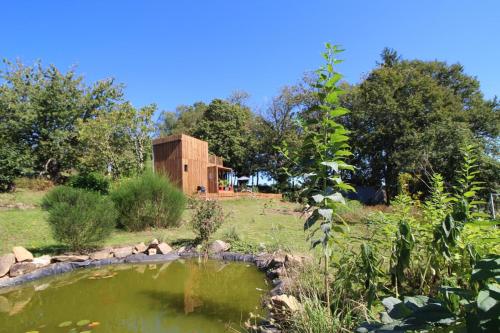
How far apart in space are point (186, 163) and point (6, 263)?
39.8ft

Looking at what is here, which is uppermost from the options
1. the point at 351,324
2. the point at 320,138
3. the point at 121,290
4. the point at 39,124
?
the point at 39,124

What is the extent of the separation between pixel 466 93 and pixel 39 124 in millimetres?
27006

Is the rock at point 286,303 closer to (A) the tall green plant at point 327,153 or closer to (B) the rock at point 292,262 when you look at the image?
(A) the tall green plant at point 327,153

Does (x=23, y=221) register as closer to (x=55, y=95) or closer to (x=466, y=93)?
(x=55, y=95)

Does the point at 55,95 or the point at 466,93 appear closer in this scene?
the point at 55,95

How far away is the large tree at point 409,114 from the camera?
19.8 metres

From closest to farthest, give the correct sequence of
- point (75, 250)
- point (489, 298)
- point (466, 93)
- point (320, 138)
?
point (489, 298), point (320, 138), point (75, 250), point (466, 93)

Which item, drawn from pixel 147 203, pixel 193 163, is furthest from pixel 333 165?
pixel 193 163

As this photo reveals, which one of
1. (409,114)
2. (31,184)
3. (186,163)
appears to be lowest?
(31,184)

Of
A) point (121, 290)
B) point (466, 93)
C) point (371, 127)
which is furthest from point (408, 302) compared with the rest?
point (466, 93)

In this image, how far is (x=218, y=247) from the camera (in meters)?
6.99

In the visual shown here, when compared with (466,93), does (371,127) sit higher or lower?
lower

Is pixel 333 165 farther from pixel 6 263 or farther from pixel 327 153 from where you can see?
pixel 6 263

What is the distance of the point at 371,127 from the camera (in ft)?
73.6
